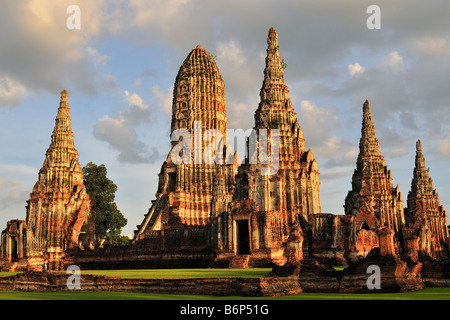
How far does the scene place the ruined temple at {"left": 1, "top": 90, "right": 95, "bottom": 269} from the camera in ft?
186

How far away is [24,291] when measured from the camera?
2636 cm

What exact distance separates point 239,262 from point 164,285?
15.9m

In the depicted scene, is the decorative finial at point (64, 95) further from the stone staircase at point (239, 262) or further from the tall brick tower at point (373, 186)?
the tall brick tower at point (373, 186)

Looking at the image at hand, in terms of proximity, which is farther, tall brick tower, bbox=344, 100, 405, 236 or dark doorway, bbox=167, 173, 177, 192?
dark doorway, bbox=167, 173, 177, 192

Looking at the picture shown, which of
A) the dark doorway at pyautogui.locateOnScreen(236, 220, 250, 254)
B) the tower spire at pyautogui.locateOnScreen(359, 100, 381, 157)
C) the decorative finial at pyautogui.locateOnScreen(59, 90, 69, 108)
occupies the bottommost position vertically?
the dark doorway at pyautogui.locateOnScreen(236, 220, 250, 254)

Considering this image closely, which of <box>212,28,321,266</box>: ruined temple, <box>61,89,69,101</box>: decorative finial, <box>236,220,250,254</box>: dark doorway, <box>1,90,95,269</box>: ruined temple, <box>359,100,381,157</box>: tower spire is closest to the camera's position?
<box>212,28,321,266</box>: ruined temple

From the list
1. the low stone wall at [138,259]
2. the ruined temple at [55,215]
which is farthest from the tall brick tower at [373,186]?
the ruined temple at [55,215]

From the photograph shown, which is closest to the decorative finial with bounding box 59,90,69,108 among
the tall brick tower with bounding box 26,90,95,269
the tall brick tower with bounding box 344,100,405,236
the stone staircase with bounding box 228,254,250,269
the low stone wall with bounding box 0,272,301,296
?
the tall brick tower with bounding box 26,90,95,269

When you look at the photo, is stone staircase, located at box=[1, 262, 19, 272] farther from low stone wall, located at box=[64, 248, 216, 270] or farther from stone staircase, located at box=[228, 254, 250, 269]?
stone staircase, located at box=[228, 254, 250, 269]

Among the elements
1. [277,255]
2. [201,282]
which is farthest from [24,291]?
[277,255]

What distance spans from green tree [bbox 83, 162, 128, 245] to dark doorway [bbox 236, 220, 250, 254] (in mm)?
27975

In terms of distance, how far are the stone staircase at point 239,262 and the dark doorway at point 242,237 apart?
2557 millimetres
